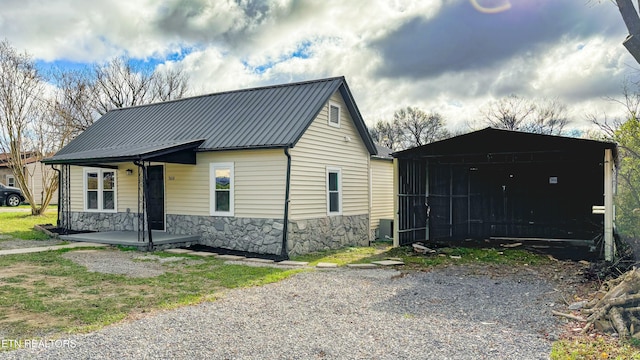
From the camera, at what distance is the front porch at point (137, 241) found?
11133mm

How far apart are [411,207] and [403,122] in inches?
1233

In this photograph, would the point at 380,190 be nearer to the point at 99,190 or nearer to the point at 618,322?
the point at 99,190

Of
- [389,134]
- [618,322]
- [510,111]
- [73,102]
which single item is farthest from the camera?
[389,134]

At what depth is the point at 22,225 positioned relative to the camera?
655 inches

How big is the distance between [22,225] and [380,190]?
13.8 m

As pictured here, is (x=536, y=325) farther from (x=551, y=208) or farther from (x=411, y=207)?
(x=551, y=208)

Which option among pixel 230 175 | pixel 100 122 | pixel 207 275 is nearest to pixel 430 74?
pixel 230 175

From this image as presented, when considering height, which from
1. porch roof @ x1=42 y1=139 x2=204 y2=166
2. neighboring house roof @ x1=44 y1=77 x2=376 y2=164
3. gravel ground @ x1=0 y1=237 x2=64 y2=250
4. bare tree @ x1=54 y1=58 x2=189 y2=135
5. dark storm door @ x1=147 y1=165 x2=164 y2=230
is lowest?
gravel ground @ x1=0 y1=237 x2=64 y2=250

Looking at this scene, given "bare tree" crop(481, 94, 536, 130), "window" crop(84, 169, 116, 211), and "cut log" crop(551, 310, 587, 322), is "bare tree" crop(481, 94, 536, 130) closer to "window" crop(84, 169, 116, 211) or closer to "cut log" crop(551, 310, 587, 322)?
"window" crop(84, 169, 116, 211)

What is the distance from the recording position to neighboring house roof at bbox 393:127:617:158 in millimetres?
9656

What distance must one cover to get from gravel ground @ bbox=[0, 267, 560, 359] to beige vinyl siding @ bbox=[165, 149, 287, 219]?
3687 millimetres

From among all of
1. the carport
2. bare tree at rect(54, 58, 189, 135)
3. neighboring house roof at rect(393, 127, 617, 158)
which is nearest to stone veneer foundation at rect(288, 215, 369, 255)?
the carport

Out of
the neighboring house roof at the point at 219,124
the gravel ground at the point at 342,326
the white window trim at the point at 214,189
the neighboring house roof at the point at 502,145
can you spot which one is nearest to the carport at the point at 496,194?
the neighboring house roof at the point at 502,145

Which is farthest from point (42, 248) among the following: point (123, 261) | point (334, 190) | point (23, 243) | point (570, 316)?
point (570, 316)
